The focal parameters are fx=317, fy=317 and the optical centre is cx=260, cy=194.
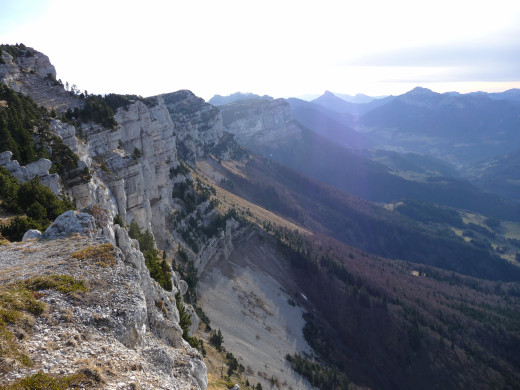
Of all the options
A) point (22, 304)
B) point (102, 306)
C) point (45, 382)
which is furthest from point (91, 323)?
point (45, 382)

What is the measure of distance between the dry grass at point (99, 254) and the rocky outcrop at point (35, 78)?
51.3 metres

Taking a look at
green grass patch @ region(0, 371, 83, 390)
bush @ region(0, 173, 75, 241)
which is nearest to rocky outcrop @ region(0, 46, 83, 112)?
bush @ region(0, 173, 75, 241)

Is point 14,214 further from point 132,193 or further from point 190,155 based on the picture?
point 190,155

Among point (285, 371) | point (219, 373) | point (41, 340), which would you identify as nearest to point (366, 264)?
point (285, 371)

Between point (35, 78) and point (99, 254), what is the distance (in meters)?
68.9

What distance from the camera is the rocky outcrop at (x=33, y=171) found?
1501 inches

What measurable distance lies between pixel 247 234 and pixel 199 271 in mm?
36363

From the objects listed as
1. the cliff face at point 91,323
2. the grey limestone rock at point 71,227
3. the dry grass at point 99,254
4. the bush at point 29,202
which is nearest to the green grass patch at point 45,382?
the cliff face at point 91,323

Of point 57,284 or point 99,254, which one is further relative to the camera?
point 99,254

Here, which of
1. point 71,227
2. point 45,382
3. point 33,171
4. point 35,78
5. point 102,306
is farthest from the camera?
point 35,78

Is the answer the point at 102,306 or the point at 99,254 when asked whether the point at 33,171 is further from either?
the point at 102,306

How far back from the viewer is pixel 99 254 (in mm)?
23672

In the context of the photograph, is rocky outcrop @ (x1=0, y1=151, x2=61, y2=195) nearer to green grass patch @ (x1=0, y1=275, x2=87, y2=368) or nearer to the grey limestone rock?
the grey limestone rock

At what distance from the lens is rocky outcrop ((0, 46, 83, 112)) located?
64000 mm
